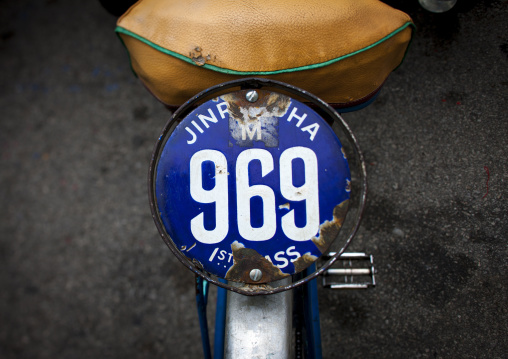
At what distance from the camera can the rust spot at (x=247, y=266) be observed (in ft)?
2.91

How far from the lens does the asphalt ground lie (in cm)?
160

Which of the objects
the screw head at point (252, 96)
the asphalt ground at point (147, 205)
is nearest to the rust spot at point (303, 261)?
the screw head at point (252, 96)

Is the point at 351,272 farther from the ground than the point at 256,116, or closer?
closer

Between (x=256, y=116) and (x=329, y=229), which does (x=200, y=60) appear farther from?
(x=329, y=229)

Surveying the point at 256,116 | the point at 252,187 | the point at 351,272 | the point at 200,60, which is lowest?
the point at 351,272

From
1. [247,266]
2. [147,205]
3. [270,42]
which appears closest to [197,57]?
[270,42]

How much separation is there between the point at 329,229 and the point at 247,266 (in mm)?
225

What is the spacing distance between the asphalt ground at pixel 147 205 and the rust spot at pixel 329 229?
913 millimetres

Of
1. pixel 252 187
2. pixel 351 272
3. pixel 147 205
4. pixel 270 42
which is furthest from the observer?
pixel 147 205

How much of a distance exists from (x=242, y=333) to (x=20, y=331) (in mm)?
1807

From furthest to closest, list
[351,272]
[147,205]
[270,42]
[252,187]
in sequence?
[147,205]
[351,272]
[270,42]
[252,187]

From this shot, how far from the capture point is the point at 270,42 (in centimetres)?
98

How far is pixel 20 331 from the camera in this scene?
209 cm

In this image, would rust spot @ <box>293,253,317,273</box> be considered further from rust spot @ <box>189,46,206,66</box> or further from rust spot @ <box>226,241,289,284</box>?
rust spot @ <box>189,46,206,66</box>
